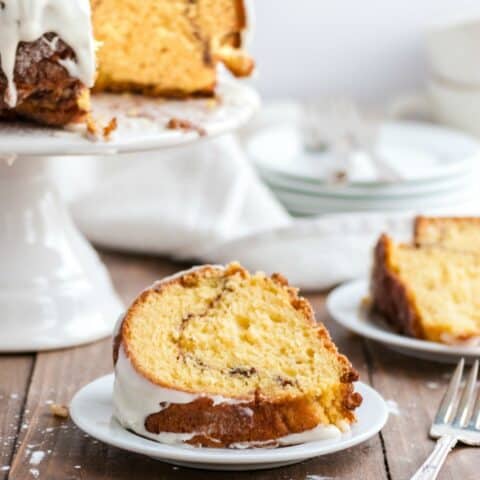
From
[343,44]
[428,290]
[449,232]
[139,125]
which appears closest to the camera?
[139,125]

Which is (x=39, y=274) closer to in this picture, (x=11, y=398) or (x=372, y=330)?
(x=11, y=398)

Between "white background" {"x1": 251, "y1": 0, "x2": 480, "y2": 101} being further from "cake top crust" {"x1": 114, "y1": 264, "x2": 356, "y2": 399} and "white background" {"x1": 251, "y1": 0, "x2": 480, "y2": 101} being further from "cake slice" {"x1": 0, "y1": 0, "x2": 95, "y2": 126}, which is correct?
"cake top crust" {"x1": 114, "y1": 264, "x2": 356, "y2": 399}

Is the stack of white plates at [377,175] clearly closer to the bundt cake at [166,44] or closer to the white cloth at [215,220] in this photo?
the white cloth at [215,220]

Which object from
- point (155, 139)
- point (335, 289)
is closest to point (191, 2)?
point (155, 139)

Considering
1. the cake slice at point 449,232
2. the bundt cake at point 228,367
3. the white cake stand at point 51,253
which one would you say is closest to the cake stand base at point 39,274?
the white cake stand at point 51,253

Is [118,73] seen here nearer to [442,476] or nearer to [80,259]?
[80,259]

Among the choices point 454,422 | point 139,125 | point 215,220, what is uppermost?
point 139,125

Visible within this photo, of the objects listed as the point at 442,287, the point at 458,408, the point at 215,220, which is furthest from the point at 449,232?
the point at 458,408
